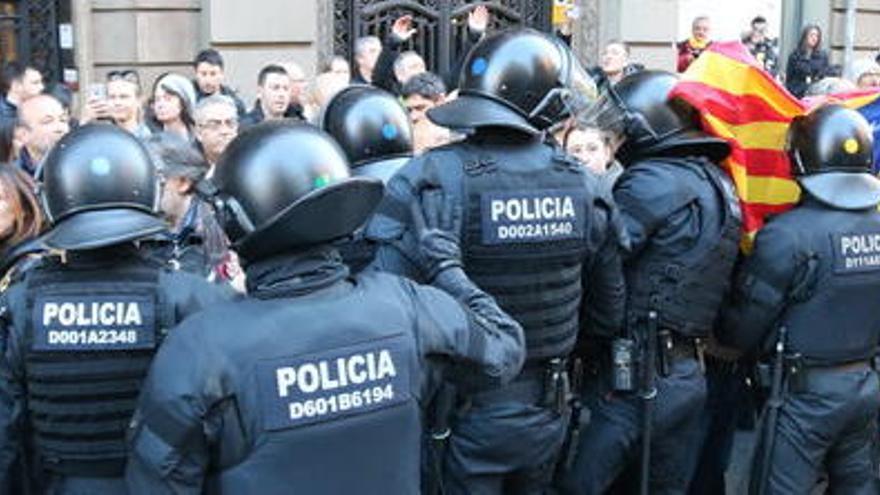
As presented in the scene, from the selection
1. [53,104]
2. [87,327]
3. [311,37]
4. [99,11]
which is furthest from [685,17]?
[87,327]

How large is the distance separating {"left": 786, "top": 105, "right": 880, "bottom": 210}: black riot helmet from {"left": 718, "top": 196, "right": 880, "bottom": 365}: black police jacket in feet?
0.16

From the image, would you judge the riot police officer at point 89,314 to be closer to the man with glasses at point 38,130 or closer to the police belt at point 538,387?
the police belt at point 538,387

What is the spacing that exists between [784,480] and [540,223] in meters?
1.52

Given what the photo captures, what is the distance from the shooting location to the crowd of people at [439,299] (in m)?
2.34

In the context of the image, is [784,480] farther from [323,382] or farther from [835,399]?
[323,382]

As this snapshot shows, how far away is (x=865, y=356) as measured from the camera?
14.2 ft

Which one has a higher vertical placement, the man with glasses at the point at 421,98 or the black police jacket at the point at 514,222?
the man with glasses at the point at 421,98

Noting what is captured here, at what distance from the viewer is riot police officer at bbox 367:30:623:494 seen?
138 inches

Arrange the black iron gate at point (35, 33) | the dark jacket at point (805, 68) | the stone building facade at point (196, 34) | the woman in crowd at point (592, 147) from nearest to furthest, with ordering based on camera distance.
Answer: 1. the woman in crowd at point (592, 147)
2. the black iron gate at point (35, 33)
3. the stone building facade at point (196, 34)
4. the dark jacket at point (805, 68)

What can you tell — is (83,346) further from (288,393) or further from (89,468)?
(288,393)

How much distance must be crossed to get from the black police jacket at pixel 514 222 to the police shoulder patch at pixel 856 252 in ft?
3.31

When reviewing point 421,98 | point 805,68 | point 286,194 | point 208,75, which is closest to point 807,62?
point 805,68

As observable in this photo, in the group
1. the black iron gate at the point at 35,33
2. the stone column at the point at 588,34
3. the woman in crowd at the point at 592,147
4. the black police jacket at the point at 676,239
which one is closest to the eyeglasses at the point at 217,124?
the woman in crowd at the point at 592,147

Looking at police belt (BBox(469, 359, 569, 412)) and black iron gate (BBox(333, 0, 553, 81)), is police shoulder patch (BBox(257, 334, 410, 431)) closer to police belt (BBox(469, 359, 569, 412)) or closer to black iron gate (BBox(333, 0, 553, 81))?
police belt (BBox(469, 359, 569, 412))
